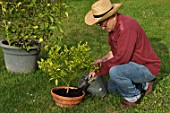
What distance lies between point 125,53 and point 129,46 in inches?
3.9

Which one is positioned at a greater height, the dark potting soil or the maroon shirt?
the maroon shirt

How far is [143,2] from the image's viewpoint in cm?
1441

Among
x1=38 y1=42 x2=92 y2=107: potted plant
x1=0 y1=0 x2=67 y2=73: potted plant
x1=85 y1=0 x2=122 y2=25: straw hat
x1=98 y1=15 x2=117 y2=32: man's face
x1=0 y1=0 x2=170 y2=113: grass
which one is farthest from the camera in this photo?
x1=0 y1=0 x2=67 y2=73: potted plant

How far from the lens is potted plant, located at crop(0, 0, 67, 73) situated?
218 inches

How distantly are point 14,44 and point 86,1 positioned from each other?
900cm

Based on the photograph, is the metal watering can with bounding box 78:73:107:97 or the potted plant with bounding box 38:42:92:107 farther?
the metal watering can with bounding box 78:73:107:97

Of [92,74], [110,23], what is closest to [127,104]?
[92,74]

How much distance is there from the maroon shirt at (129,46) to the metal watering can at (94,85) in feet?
0.68

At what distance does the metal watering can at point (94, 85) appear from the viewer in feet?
16.1

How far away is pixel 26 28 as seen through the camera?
552 cm

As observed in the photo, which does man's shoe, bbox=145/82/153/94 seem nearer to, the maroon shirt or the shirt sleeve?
the maroon shirt

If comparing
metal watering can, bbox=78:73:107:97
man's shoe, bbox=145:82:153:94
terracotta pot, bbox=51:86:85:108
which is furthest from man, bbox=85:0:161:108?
terracotta pot, bbox=51:86:85:108

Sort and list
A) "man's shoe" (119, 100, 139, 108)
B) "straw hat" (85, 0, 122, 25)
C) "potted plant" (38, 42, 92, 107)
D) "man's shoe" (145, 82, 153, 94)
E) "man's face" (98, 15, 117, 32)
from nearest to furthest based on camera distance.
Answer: "straw hat" (85, 0, 122, 25) → "man's face" (98, 15, 117, 32) → "potted plant" (38, 42, 92, 107) → "man's shoe" (119, 100, 139, 108) → "man's shoe" (145, 82, 153, 94)

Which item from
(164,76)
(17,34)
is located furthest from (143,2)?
(17,34)
